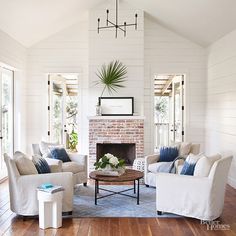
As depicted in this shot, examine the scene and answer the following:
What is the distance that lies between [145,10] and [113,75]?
1631mm

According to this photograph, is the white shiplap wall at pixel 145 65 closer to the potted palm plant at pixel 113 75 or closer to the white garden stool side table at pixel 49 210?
the potted palm plant at pixel 113 75

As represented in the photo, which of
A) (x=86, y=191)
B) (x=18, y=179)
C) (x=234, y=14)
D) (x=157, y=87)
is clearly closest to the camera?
(x=18, y=179)

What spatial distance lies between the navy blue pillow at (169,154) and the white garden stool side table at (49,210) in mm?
2746

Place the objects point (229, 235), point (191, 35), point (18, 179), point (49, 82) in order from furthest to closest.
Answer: point (49, 82) → point (191, 35) → point (18, 179) → point (229, 235)

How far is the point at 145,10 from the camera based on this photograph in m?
7.53

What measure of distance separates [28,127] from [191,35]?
444 centimetres

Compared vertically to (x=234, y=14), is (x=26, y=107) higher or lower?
lower

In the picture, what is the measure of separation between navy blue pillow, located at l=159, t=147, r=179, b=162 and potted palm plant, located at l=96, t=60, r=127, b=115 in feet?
6.51

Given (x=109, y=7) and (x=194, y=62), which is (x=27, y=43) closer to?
(x=109, y=7)

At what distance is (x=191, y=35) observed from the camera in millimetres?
7648

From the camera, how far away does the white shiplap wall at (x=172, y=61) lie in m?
8.11

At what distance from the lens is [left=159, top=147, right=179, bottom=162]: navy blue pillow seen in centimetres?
636

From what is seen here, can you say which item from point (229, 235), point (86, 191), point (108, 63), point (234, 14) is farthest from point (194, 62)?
point (229, 235)

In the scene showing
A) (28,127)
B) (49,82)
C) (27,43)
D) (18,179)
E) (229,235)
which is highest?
(27,43)
